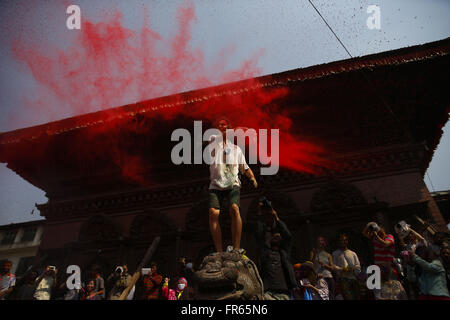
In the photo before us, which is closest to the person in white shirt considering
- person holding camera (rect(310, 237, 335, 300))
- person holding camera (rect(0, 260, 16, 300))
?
person holding camera (rect(310, 237, 335, 300))

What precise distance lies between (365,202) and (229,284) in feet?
17.8

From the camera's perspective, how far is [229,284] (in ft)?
9.37

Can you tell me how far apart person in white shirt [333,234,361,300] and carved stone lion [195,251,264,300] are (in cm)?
282

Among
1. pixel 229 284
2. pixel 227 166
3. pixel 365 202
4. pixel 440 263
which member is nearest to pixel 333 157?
pixel 365 202

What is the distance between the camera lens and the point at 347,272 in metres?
5.37

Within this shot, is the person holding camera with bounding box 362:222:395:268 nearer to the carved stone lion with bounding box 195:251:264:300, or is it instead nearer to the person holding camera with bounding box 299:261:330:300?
the person holding camera with bounding box 299:261:330:300

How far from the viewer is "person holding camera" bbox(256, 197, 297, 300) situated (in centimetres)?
357

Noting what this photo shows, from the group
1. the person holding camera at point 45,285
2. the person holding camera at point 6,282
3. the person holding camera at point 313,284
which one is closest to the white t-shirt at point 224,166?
the person holding camera at point 313,284

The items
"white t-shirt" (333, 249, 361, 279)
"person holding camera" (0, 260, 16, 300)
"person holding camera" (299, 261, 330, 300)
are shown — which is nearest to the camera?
"person holding camera" (299, 261, 330, 300)

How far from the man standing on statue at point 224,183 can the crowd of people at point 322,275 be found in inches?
14.9

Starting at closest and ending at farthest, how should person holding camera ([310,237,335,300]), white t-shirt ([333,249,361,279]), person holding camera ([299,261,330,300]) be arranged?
1. person holding camera ([299,261,330,300])
2. person holding camera ([310,237,335,300])
3. white t-shirt ([333,249,361,279])

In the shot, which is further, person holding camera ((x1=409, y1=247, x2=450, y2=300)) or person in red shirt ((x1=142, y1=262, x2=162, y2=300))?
person in red shirt ((x1=142, y1=262, x2=162, y2=300))

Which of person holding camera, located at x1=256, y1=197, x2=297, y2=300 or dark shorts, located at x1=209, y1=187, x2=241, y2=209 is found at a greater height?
dark shorts, located at x1=209, y1=187, x2=241, y2=209
